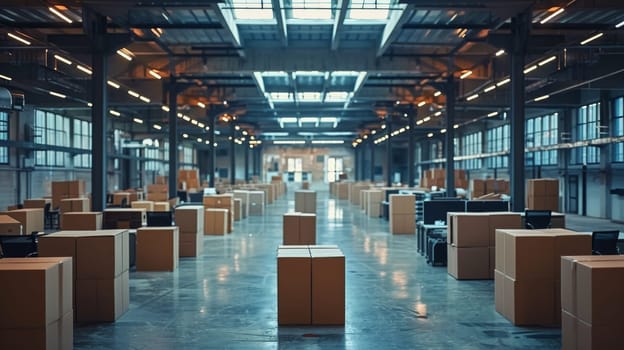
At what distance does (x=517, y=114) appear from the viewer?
1457 centimetres

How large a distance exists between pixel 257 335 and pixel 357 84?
17872mm

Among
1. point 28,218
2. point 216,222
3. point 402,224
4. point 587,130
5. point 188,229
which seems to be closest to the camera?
point 188,229

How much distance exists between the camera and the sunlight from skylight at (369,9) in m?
14.3

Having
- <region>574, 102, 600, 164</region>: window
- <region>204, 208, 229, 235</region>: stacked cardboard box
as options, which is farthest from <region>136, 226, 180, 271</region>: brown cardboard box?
<region>574, 102, 600, 164</region>: window

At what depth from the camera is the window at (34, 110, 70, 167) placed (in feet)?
89.6

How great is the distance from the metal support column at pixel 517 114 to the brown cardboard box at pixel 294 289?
355 inches

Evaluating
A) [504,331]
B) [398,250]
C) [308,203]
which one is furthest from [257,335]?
[308,203]

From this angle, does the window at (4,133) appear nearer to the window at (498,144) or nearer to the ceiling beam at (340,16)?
the ceiling beam at (340,16)

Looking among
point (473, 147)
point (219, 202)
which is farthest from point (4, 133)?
point (473, 147)

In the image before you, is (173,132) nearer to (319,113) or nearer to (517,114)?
(517,114)

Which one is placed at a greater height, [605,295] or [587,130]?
[587,130]

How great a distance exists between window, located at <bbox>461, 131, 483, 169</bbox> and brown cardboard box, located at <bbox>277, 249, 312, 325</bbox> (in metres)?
36.0

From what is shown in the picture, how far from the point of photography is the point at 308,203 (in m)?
24.8

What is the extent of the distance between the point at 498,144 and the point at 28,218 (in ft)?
98.2
